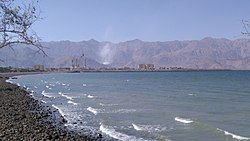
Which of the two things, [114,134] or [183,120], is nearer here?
[114,134]


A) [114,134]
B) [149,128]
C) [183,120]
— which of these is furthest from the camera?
[183,120]

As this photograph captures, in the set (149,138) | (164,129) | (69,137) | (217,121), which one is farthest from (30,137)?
(217,121)

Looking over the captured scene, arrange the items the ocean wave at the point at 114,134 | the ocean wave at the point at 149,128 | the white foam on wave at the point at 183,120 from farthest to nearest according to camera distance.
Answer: the white foam on wave at the point at 183,120, the ocean wave at the point at 149,128, the ocean wave at the point at 114,134

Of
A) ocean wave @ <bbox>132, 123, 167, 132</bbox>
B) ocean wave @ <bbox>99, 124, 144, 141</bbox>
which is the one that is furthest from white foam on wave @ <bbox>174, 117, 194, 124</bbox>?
ocean wave @ <bbox>99, 124, 144, 141</bbox>

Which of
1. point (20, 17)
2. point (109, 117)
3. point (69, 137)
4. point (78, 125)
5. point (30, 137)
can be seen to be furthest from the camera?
point (109, 117)

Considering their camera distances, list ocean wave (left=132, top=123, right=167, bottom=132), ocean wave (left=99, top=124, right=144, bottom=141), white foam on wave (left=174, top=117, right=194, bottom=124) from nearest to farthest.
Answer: ocean wave (left=99, top=124, right=144, bottom=141) < ocean wave (left=132, top=123, right=167, bottom=132) < white foam on wave (left=174, top=117, right=194, bottom=124)

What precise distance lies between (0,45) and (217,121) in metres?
23.8

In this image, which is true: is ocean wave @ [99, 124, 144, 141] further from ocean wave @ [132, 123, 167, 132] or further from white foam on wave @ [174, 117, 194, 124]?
white foam on wave @ [174, 117, 194, 124]

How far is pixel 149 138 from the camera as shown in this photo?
71.4ft

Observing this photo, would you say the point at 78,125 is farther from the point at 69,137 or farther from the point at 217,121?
the point at 217,121

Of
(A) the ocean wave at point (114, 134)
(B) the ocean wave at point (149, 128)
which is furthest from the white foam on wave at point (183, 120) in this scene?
(A) the ocean wave at point (114, 134)

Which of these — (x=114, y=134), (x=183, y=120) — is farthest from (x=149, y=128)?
(x=183, y=120)

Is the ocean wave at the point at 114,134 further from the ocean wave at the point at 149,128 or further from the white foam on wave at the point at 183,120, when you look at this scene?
the white foam on wave at the point at 183,120

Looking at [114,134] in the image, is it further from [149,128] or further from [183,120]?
[183,120]
